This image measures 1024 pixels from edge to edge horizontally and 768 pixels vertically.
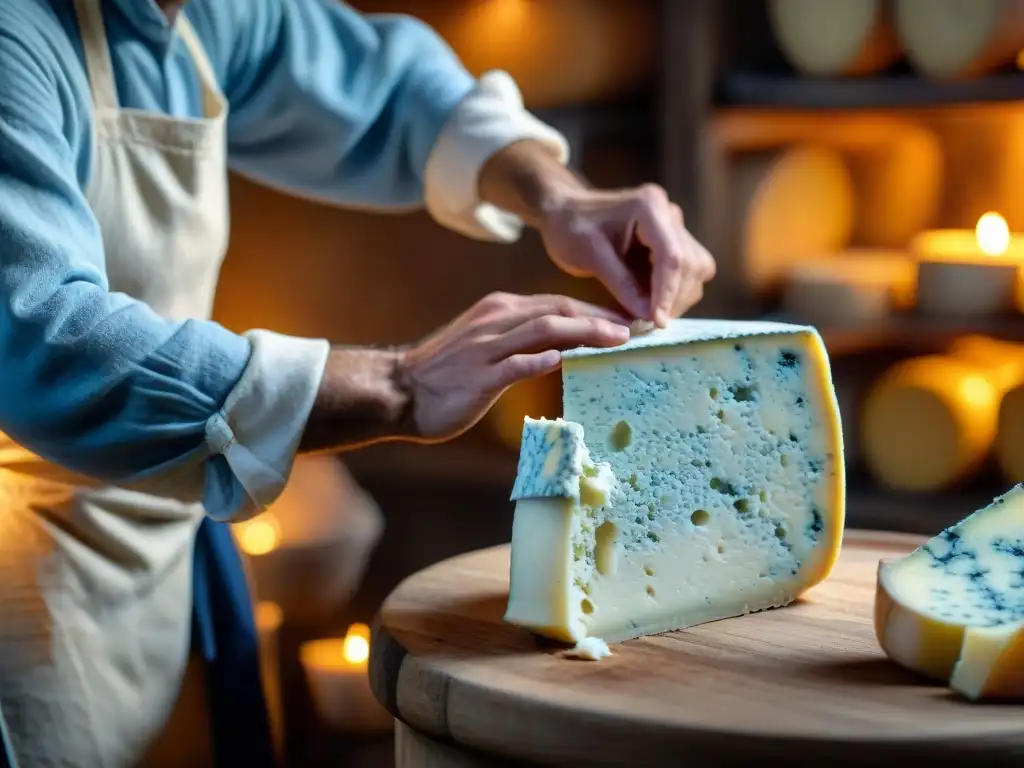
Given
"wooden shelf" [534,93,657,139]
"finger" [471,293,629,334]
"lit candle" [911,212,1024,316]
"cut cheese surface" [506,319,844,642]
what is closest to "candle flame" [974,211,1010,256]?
"lit candle" [911,212,1024,316]

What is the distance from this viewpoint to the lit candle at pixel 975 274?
1.82 m

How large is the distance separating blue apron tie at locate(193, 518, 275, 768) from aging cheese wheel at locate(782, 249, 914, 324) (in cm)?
96

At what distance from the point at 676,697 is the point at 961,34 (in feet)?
4.01

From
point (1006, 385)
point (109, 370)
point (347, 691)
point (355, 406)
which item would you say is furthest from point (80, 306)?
point (1006, 385)

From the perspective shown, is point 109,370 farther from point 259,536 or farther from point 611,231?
point 259,536

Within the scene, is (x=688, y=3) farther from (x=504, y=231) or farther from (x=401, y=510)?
(x=401, y=510)

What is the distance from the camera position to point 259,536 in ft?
6.49

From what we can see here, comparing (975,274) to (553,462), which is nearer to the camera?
(553,462)

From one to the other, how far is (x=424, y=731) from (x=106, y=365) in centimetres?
35

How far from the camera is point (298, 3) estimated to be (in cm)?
146

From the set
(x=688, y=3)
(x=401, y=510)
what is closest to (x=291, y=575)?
(x=401, y=510)

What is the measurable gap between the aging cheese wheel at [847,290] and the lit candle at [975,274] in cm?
5

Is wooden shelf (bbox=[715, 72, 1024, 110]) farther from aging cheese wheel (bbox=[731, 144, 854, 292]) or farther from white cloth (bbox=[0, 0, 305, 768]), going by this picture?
white cloth (bbox=[0, 0, 305, 768])

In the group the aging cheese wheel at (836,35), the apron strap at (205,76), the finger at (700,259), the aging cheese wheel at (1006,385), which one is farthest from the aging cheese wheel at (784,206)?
the apron strap at (205,76)
